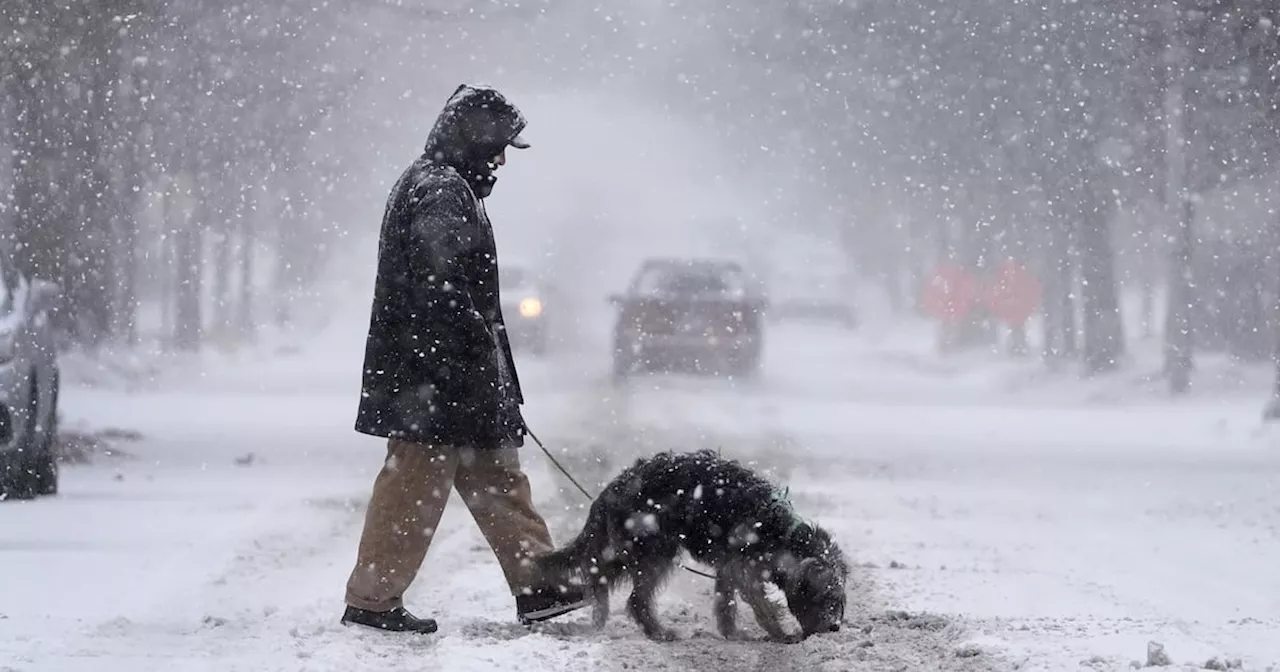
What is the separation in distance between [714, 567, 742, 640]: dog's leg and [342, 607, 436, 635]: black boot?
3.24ft

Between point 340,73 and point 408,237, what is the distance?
80.4 feet

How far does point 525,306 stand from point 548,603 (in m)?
22.2

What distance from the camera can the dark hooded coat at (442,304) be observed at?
5461mm

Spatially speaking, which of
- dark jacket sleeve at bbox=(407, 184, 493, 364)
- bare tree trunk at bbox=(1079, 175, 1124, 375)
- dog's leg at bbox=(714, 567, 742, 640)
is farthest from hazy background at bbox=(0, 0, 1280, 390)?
dog's leg at bbox=(714, 567, 742, 640)

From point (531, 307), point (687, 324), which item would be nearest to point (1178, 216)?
point (687, 324)

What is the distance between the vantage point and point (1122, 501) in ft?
37.4

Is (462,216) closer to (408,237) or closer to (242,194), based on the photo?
(408,237)

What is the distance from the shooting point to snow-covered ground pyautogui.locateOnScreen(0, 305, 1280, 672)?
5.30m

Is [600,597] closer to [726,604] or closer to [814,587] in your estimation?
[726,604]

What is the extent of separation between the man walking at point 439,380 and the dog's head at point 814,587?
0.77 meters

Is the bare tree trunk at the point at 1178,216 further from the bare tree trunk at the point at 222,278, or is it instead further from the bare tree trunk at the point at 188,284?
the bare tree trunk at the point at 222,278

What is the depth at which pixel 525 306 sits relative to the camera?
91.0 ft

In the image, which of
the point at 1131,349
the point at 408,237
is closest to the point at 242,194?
the point at 1131,349

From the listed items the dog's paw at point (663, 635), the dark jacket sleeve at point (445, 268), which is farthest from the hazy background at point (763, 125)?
the dog's paw at point (663, 635)
